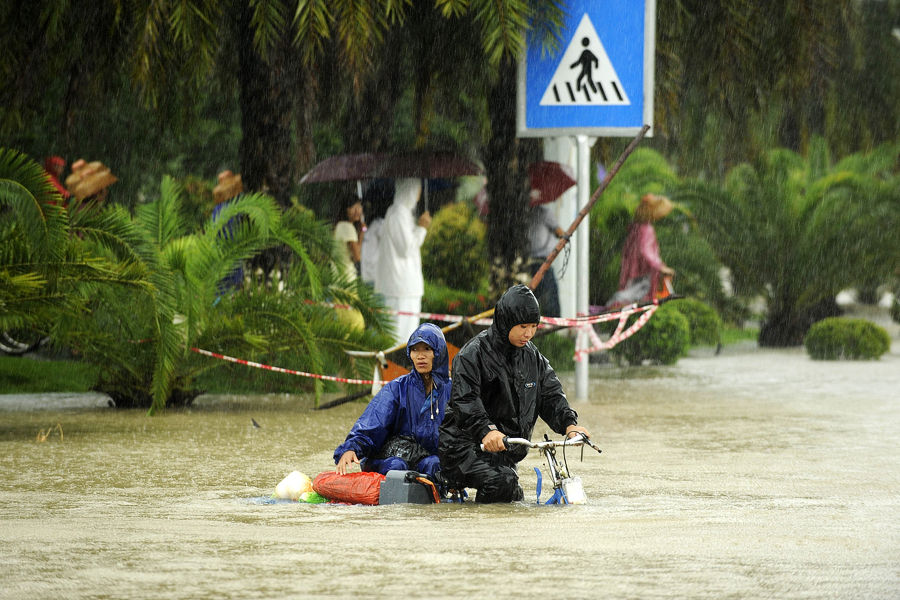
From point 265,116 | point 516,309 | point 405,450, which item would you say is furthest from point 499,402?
point 265,116

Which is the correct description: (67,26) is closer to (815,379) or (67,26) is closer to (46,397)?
(46,397)

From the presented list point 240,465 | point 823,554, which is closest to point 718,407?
point 240,465

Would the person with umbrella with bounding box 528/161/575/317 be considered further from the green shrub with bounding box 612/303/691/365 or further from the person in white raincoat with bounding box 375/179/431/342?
the person in white raincoat with bounding box 375/179/431/342

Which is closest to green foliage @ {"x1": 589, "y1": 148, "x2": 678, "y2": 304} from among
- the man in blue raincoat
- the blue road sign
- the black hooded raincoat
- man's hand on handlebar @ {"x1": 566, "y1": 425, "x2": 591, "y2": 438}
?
the blue road sign

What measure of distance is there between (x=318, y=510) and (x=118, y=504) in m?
1.01

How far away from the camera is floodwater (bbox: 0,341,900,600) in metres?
5.48

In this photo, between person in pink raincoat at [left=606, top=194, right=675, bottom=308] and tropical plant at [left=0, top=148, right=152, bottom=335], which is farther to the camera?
person in pink raincoat at [left=606, top=194, right=675, bottom=308]

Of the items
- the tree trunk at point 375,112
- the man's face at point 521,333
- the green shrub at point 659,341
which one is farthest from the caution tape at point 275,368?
the tree trunk at point 375,112

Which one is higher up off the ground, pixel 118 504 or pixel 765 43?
pixel 765 43

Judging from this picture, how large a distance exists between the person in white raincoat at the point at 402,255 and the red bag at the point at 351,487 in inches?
264

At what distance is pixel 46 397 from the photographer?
44.6 ft

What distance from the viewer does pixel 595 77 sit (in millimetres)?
13438

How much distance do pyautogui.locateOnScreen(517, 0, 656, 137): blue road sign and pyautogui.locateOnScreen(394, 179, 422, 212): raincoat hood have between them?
1495mm

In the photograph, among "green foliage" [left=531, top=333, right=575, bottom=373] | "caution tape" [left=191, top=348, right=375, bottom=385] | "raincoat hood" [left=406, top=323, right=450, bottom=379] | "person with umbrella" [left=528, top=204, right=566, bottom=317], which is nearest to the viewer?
"raincoat hood" [left=406, top=323, right=450, bottom=379]
